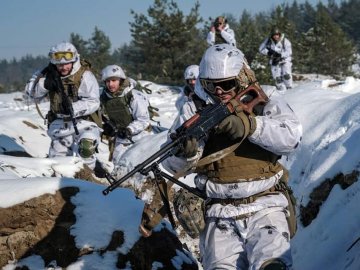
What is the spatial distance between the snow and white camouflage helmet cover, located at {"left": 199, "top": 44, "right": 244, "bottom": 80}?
1.85 metres

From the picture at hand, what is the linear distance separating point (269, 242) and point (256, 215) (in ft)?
0.83

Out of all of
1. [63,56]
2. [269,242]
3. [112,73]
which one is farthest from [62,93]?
[269,242]

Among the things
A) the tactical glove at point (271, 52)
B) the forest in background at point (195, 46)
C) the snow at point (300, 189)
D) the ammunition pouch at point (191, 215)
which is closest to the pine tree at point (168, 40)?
the forest in background at point (195, 46)

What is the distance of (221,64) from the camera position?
361 cm

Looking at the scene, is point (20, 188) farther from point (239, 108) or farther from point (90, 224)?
point (239, 108)

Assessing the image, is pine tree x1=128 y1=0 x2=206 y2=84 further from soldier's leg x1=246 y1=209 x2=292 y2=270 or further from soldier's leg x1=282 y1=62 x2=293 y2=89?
soldier's leg x1=246 y1=209 x2=292 y2=270

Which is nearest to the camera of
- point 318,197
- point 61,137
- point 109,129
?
point 318,197

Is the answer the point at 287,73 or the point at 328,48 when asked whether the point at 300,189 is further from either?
the point at 328,48

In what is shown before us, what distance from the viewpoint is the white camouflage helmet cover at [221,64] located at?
3.60 m

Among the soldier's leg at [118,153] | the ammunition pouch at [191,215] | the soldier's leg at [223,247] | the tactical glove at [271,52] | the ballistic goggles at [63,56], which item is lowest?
the soldier's leg at [118,153]

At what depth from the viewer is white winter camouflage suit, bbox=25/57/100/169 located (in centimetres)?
746

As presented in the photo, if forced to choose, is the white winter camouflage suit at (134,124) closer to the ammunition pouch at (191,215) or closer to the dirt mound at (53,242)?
the dirt mound at (53,242)

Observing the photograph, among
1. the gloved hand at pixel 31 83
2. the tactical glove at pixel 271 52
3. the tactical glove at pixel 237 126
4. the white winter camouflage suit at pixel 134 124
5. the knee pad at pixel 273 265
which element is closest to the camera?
the knee pad at pixel 273 265

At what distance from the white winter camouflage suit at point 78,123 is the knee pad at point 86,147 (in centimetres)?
5
